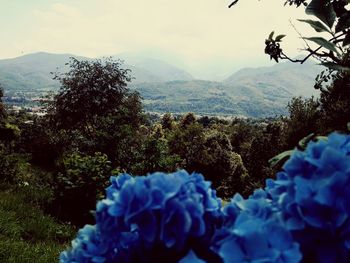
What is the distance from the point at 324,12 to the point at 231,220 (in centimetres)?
81

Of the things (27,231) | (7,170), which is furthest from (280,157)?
(7,170)

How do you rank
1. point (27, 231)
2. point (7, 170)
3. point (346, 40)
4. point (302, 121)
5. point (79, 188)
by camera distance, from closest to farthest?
point (346, 40), point (27, 231), point (79, 188), point (7, 170), point (302, 121)

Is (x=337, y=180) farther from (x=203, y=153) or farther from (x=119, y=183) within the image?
(x=203, y=153)

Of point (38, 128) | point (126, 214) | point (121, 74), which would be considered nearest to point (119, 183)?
point (126, 214)

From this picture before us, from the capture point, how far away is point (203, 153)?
29.8 meters

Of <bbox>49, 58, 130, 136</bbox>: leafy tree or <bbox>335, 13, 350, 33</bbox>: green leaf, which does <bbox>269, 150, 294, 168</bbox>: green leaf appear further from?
<bbox>49, 58, 130, 136</bbox>: leafy tree

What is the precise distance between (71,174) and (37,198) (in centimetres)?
124

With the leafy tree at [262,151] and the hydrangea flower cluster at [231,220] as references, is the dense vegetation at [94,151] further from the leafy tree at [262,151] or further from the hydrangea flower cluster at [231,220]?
the hydrangea flower cluster at [231,220]

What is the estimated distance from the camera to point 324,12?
4.95 ft

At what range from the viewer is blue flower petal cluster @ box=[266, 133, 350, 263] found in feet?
2.83

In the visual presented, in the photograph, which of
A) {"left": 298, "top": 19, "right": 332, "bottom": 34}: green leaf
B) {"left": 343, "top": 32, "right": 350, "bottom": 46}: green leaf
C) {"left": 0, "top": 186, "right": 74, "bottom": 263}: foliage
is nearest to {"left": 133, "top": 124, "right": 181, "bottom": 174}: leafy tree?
{"left": 0, "top": 186, "right": 74, "bottom": 263}: foliage

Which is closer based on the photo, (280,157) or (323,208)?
(323,208)

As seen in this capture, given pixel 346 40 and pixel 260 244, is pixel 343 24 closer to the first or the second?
pixel 346 40

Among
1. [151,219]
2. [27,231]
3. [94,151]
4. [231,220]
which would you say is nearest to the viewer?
[151,219]
